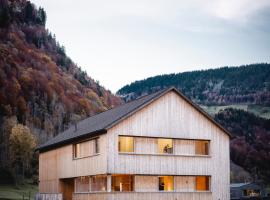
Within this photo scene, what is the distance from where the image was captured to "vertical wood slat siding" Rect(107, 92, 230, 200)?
46.2 m

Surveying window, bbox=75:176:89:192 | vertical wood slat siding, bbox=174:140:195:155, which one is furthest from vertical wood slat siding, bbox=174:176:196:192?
window, bbox=75:176:89:192

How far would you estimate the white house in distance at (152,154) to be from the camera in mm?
46094

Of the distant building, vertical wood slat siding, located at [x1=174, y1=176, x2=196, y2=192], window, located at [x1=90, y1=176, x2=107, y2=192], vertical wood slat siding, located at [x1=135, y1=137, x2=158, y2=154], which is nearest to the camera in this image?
vertical wood slat siding, located at [x1=135, y1=137, x2=158, y2=154]

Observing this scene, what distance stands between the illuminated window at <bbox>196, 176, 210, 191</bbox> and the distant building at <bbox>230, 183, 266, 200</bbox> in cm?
6357

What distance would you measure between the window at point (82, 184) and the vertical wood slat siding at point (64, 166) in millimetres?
706

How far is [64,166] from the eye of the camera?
177 feet

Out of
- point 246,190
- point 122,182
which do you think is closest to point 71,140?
point 122,182

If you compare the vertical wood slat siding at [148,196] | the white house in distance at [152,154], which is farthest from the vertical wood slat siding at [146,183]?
the vertical wood slat siding at [148,196]

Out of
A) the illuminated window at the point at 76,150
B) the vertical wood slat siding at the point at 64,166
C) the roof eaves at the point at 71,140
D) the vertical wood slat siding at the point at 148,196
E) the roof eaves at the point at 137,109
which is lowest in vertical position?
the vertical wood slat siding at the point at 148,196

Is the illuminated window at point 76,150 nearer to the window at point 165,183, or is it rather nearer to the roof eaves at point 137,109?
the roof eaves at point 137,109

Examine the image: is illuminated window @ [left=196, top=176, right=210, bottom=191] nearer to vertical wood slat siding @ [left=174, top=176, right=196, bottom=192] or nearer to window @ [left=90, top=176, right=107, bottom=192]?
vertical wood slat siding @ [left=174, top=176, right=196, bottom=192]

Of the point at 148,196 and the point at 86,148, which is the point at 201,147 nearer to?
the point at 148,196

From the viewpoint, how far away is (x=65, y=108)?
18600 centimetres

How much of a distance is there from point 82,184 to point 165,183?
8.15 meters
